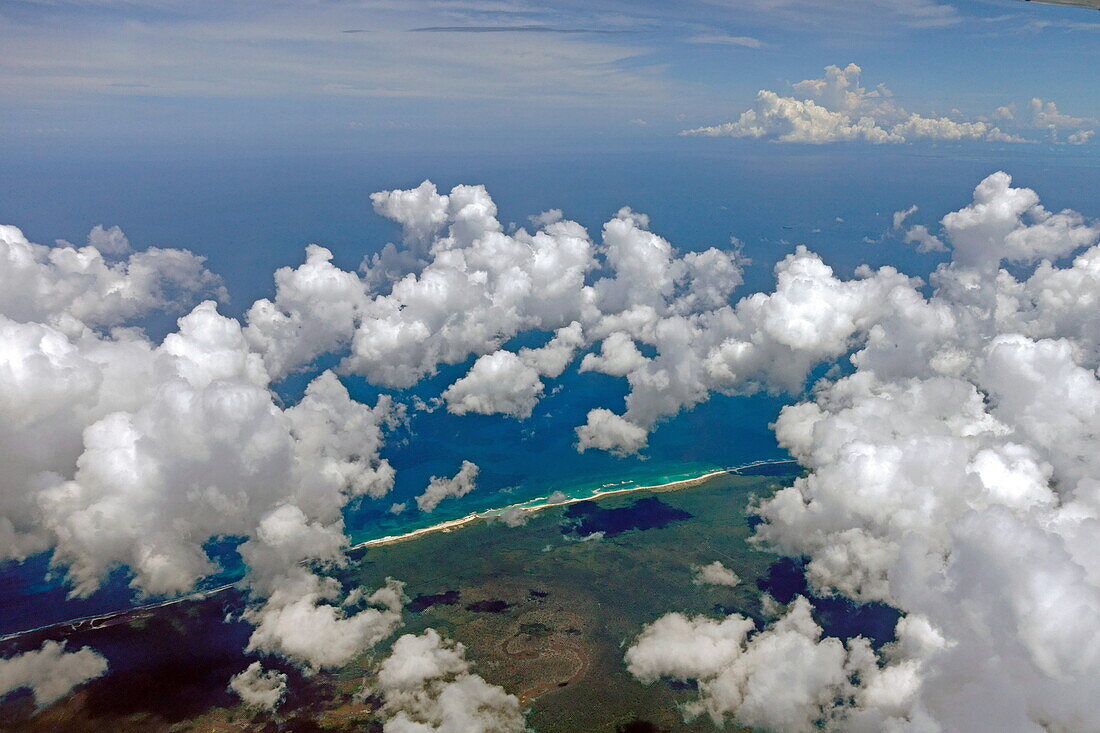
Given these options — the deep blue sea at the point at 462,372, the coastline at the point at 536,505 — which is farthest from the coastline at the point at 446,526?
the deep blue sea at the point at 462,372

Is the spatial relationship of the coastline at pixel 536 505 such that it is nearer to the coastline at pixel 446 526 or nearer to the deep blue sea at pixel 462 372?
the coastline at pixel 446 526

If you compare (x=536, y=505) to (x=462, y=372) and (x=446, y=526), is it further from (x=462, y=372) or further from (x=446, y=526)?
(x=462, y=372)

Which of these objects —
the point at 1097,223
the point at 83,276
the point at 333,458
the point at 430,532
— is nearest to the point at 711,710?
the point at 430,532

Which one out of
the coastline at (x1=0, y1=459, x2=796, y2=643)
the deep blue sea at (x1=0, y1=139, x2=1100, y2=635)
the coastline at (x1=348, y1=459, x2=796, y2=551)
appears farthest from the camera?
the deep blue sea at (x1=0, y1=139, x2=1100, y2=635)

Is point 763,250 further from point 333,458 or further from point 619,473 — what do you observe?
point 333,458

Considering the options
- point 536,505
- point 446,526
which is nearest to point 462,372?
point 536,505

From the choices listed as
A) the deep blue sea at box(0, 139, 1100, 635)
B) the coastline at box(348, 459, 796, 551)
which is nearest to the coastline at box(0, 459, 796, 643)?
the coastline at box(348, 459, 796, 551)

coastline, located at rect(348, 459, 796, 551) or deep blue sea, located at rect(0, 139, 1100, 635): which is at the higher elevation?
deep blue sea, located at rect(0, 139, 1100, 635)

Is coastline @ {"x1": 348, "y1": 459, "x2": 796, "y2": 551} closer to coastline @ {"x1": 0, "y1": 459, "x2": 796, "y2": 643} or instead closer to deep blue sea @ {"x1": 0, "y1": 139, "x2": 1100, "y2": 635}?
coastline @ {"x1": 0, "y1": 459, "x2": 796, "y2": 643}
